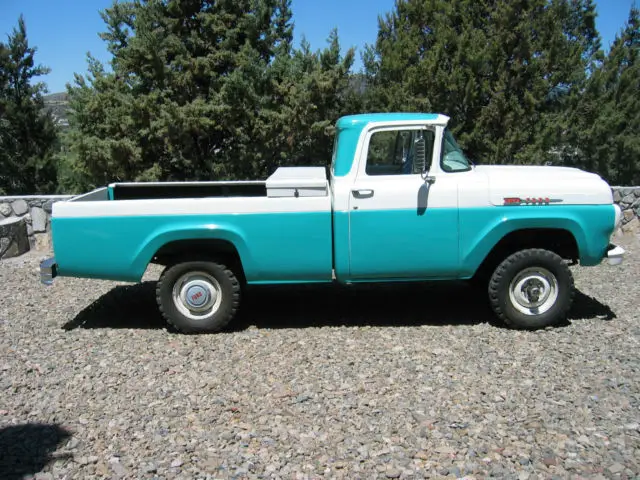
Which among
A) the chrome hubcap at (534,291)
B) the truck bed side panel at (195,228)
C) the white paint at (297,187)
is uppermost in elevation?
the white paint at (297,187)

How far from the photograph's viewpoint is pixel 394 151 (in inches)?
230

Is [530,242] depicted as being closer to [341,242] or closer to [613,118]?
[341,242]

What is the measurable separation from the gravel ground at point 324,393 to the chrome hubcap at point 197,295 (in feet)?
0.87

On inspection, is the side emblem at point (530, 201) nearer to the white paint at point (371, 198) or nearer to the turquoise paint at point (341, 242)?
the white paint at point (371, 198)

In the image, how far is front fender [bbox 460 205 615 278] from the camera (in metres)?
5.34

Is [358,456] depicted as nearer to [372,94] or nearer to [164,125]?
[164,125]

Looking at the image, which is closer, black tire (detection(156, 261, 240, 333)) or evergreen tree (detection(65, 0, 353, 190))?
black tire (detection(156, 261, 240, 333))

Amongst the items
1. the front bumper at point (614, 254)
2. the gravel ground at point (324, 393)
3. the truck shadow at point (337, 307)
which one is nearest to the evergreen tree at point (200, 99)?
the truck shadow at point (337, 307)

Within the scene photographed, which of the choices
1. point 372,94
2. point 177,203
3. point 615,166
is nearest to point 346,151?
point 177,203

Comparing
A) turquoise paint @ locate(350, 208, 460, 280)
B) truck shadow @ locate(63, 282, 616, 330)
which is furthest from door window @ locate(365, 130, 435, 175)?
truck shadow @ locate(63, 282, 616, 330)

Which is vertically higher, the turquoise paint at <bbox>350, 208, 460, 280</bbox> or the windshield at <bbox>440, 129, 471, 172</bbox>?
the windshield at <bbox>440, 129, 471, 172</bbox>

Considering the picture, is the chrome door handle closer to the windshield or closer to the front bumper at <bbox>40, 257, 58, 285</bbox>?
the windshield

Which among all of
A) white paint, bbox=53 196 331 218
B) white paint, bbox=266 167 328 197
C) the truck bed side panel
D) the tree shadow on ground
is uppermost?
white paint, bbox=266 167 328 197

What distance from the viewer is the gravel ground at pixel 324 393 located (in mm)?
3527
